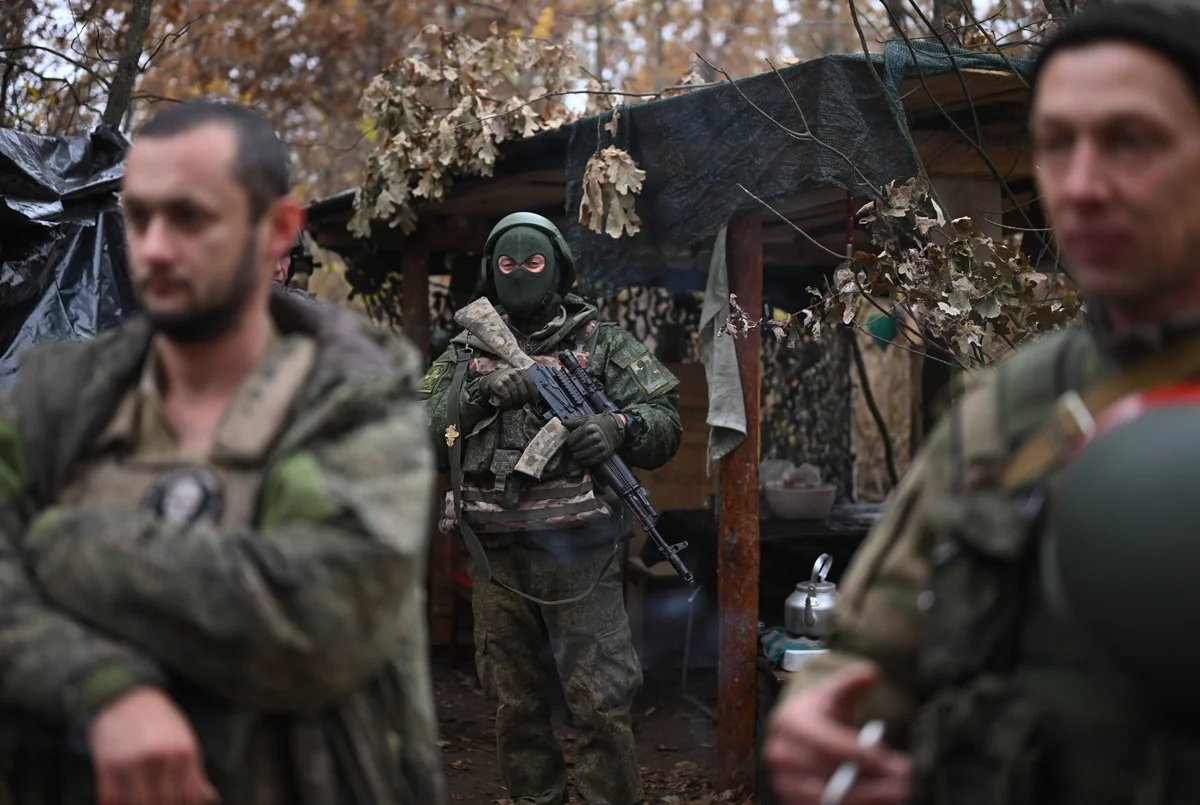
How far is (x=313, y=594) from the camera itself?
1803mm

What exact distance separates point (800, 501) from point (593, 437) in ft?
8.06

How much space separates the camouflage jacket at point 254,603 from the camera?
1787 millimetres

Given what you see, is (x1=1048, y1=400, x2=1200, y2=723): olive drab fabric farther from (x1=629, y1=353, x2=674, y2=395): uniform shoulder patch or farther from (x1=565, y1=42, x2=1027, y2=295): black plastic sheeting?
(x1=629, y1=353, x2=674, y2=395): uniform shoulder patch

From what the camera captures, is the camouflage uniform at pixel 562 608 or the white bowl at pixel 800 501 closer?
the camouflage uniform at pixel 562 608

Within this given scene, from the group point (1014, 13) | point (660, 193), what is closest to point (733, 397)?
point (660, 193)

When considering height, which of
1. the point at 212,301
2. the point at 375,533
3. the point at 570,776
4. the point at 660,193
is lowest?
the point at 570,776

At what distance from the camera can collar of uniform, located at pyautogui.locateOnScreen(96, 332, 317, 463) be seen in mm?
1948

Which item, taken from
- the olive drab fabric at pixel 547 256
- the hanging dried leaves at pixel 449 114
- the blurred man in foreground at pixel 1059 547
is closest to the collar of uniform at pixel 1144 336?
the blurred man in foreground at pixel 1059 547

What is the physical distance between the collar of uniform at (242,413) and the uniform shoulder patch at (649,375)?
3.29 meters

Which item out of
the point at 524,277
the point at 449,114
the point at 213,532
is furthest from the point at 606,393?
the point at 213,532

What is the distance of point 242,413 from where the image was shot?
197 centimetres

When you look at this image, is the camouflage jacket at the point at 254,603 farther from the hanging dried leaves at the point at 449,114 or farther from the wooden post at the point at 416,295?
the wooden post at the point at 416,295

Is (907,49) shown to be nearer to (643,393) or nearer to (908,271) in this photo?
(908,271)

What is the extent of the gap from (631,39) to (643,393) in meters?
17.8
